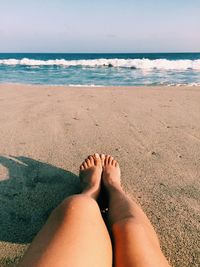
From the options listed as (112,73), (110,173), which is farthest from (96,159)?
(112,73)

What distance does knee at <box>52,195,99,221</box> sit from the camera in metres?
1.61

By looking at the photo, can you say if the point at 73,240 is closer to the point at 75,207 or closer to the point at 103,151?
the point at 75,207

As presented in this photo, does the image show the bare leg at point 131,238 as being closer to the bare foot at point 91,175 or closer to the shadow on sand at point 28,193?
the bare foot at point 91,175

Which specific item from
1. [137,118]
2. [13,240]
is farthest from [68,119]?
[13,240]

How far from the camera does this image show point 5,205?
2.33m

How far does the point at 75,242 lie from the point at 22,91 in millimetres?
6101

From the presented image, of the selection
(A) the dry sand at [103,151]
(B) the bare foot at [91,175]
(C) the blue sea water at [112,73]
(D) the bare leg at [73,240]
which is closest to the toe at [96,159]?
(B) the bare foot at [91,175]

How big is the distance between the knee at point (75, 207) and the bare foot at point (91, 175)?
0.66 meters

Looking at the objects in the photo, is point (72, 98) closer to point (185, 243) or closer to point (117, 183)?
point (117, 183)

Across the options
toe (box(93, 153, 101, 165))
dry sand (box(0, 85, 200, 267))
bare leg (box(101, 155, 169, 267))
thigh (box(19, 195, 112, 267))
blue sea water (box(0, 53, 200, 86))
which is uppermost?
thigh (box(19, 195, 112, 267))

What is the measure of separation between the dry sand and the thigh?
0.40 m

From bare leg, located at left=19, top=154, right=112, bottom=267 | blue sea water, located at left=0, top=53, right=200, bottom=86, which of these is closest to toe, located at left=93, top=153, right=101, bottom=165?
bare leg, located at left=19, top=154, right=112, bottom=267

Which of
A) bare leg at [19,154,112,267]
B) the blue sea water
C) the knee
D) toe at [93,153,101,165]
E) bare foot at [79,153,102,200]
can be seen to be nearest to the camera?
bare leg at [19,154,112,267]

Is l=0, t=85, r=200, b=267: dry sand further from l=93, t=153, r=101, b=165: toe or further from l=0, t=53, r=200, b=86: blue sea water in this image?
l=0, t=53, r=200, b=86: blue sea water
